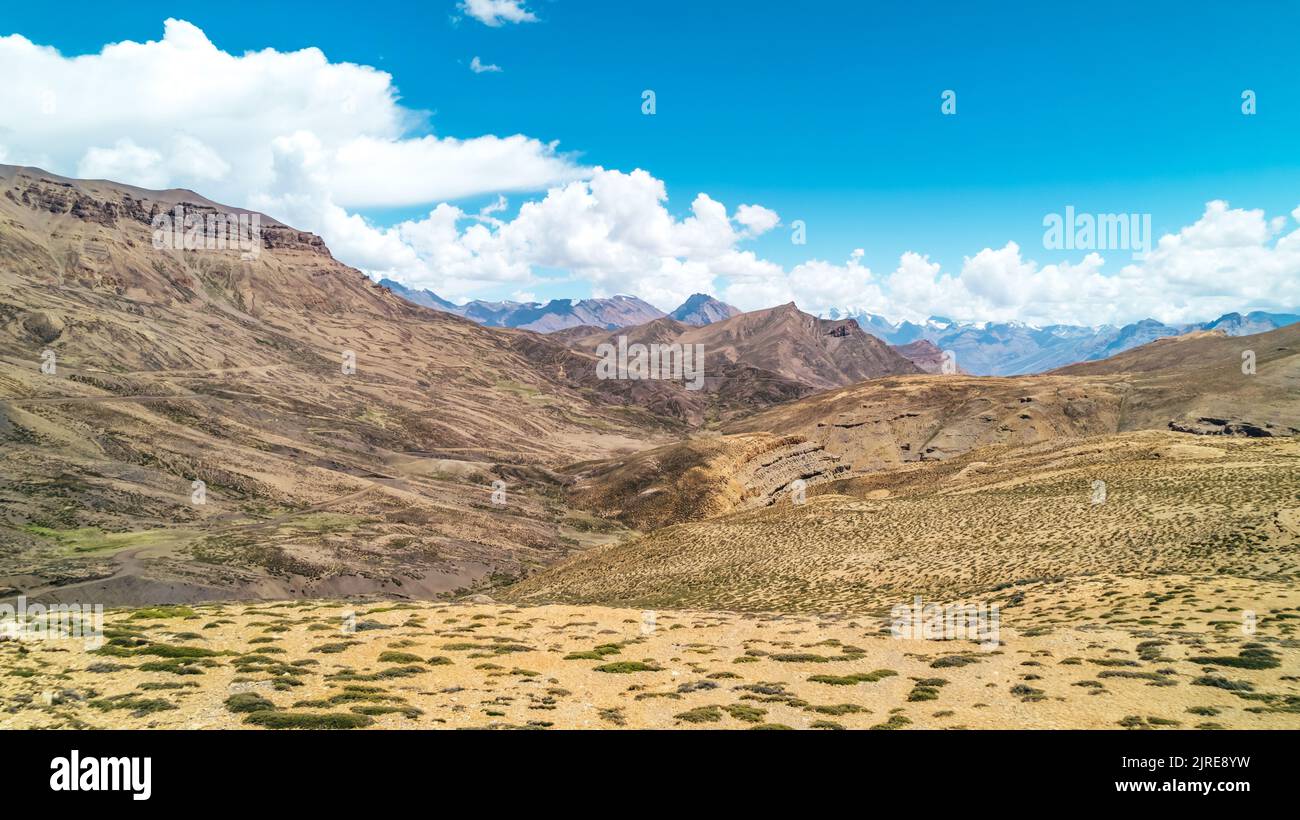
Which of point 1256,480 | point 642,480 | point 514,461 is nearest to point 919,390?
point 642,480

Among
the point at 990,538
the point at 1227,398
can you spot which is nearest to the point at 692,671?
the point at 990,538

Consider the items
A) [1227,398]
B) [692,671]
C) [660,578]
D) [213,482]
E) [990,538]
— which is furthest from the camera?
[1227,398]

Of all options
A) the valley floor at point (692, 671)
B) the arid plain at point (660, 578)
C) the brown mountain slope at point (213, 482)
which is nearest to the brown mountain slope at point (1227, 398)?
the arid plain at point (660, 578)

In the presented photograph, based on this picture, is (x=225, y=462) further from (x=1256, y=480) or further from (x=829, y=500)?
(x=1256, y=480)

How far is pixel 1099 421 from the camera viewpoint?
503ft

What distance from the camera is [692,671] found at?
26328mm

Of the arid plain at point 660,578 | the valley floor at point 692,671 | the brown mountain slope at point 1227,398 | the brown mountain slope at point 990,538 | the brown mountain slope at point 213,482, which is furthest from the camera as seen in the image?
the brown mountain slope at point 1227,398

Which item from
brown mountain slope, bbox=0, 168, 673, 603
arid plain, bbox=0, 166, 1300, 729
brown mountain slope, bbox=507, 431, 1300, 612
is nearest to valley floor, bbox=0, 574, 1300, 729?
arid plain, bbox=0, 166, 1300, 729

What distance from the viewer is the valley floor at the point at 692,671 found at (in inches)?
762

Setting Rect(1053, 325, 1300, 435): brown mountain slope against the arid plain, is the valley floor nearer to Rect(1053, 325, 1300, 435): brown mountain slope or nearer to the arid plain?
the arid plain

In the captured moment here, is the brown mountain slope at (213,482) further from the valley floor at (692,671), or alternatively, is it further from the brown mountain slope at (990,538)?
the valley floor at (692,671)

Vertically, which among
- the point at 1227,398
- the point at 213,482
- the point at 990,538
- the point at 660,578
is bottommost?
the point at 660,578

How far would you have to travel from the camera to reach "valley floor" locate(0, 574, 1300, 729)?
63.5 feet

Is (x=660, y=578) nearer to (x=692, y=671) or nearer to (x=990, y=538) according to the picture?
(x=990, y=538)
